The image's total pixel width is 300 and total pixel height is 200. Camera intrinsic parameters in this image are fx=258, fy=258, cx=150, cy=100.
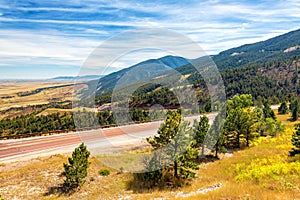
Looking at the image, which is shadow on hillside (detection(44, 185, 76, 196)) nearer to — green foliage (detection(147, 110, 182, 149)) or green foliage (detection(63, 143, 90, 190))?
green foliage (detection(63, 143, 90, 190))

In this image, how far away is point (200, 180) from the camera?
21.5 m

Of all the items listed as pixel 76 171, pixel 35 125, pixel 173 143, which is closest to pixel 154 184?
pixel 173 143

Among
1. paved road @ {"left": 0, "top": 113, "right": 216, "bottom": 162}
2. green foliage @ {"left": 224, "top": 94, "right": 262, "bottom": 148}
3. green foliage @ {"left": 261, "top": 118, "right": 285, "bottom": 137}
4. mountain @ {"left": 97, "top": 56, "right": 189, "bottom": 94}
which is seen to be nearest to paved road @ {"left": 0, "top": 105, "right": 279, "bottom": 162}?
paved road @ {"left": 0, "top": 113, "right": 216, "bottom": 162}

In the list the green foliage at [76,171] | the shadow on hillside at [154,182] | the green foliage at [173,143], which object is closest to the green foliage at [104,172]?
the green foliage at [76,171]

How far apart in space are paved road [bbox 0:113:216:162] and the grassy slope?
10.7ft

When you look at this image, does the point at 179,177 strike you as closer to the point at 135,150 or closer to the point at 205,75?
the point at 135,150

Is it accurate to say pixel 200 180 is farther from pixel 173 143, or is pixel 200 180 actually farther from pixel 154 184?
pixel 173 143

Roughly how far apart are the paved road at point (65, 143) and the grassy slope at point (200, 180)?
128 inches

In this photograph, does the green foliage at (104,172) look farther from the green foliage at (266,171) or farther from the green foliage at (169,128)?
the green foliage at (266,171)

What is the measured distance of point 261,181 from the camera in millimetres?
17625

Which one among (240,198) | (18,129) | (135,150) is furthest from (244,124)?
(18,129)

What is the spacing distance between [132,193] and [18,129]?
1934 inches

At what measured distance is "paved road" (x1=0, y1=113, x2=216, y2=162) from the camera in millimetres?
28750

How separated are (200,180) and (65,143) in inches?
742
